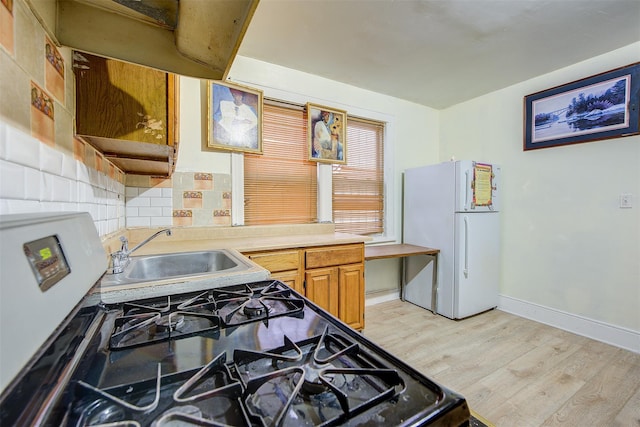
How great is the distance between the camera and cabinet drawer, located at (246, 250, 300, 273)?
6.25ft

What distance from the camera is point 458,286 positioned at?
2.79 meters

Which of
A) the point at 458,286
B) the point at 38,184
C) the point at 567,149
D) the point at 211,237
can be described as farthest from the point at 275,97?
the point at 567,149

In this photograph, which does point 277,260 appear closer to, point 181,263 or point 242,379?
point 181,263

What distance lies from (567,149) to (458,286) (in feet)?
5.49

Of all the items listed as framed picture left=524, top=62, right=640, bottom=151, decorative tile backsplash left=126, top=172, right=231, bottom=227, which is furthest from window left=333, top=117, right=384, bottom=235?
framed picture left=524, top=62, right=640, bottom=151

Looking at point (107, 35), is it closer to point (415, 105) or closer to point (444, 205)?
point (444, 205)

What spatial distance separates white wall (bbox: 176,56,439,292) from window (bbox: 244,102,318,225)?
0.21 meters

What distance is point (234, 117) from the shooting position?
7.87ft

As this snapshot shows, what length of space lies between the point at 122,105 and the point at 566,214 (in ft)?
11.6

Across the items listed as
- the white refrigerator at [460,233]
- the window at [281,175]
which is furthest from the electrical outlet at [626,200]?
the window at [281,175]

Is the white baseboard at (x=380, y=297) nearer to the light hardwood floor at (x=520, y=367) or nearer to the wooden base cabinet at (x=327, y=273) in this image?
the light hardwood floor at (x=520, y=367)

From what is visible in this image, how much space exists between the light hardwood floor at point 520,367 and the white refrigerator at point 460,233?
0.24m

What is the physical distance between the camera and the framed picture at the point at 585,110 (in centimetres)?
226

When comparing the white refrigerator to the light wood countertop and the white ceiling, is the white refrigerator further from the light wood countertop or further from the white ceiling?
the light wood countertop
